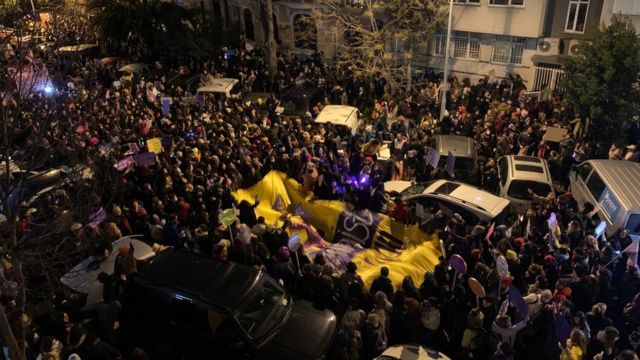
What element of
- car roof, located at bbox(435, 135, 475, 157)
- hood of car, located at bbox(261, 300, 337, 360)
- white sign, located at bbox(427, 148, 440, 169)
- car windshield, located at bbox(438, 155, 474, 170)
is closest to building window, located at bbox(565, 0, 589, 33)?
car roof, located at bbox(435, 135, 475, 157)

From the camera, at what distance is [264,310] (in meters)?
7.87

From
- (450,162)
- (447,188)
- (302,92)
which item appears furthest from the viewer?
(302,92)

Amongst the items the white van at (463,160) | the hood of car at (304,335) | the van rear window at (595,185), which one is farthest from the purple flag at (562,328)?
the white van at (463,160)

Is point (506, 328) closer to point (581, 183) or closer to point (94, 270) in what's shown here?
point (581, 183)

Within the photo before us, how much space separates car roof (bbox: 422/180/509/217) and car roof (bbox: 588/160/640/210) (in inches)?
87.6

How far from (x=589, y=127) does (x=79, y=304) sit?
1496 centimetres

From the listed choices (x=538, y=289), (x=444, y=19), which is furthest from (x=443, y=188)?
(x=444, y=19)

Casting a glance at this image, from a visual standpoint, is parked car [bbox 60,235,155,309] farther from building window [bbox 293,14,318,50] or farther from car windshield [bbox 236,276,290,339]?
building window [bbox 293,14,318,50]

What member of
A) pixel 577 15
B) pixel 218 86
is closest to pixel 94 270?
pixel 218 86

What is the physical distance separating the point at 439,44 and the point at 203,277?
19.8m

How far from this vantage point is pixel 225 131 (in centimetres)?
1488

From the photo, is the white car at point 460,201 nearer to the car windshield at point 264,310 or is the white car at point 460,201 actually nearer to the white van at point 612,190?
the white van at point 612,190

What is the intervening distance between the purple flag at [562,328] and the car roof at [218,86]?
573 inches

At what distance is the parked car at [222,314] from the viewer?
7504 millimetres
